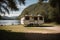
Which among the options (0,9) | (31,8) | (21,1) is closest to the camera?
(21,1)

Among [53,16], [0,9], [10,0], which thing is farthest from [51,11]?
[10,0]

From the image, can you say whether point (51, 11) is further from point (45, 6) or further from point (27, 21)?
point (27, 21)

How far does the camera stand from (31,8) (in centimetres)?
5669

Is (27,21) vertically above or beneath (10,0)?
beneath

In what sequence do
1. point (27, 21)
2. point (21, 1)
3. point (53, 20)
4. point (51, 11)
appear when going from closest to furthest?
point (21, 1), point (27, 21), point (51, 11), point (53, 20)

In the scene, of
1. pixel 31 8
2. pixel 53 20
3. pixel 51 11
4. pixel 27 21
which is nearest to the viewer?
pixel 27 21

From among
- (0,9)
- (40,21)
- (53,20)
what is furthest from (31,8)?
(0,9)

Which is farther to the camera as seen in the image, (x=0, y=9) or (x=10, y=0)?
(x=0, y=9)

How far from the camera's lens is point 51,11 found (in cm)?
4422

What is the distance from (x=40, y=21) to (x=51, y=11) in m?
9.02

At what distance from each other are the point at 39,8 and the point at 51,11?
7172 mm

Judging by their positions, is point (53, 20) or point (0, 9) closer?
point (0, 9)

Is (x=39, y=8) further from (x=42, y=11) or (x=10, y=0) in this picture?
(x=10, y=0)

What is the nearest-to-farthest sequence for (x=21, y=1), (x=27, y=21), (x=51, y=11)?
(x=21, y=1) < (x=27, y=21) < (x=51, y=11)
